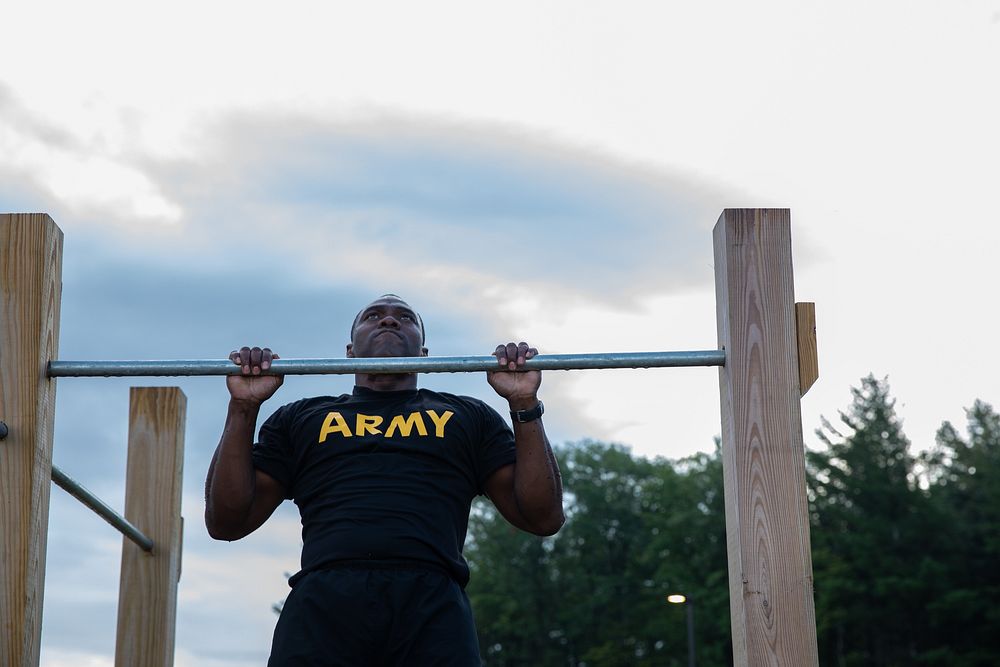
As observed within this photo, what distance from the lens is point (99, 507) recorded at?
13.0 feet

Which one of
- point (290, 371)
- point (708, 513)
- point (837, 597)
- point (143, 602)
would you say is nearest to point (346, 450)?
point (290, 371)

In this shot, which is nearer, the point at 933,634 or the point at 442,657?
the point at 442,657

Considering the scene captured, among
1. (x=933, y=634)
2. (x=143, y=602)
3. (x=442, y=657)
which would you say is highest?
(x=933, y=634)

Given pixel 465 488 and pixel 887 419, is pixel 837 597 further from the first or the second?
pixel 465 488

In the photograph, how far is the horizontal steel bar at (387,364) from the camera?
→ 288cm

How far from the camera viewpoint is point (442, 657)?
9.47ft

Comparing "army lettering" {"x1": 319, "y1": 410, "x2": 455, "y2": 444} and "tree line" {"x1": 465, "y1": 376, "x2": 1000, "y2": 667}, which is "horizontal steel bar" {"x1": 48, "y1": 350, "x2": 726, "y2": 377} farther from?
"tree line" {"x1": 465, "y1": 376, "x2": 1000, "y2": 667}

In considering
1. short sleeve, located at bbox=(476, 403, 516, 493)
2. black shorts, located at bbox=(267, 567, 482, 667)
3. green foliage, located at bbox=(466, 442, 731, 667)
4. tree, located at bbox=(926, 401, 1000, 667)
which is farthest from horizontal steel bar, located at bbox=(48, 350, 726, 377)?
green foliage, located at bbox=(466, 442, 731, 667)

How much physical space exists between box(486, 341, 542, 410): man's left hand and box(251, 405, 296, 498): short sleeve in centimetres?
62

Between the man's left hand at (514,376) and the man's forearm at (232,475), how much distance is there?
600 mm

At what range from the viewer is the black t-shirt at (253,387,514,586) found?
118 inches

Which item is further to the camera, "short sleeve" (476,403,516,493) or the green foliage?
the green foliage

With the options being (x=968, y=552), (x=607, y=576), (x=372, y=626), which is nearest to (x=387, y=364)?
(x=372, y=626)

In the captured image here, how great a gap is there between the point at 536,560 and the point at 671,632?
4.69 meters
